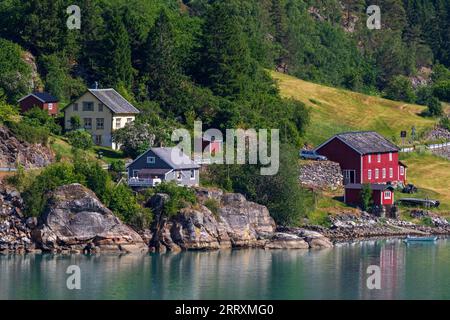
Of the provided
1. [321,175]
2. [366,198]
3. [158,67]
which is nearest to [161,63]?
[158,67]

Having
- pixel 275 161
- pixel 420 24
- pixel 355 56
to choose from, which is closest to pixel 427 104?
pixel 355 56

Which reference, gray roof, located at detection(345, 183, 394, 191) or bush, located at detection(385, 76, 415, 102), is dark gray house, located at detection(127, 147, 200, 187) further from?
bush, located at detection(385, 76, 415, 102)

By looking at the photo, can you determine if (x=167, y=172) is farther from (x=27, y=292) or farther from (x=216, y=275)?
(x=27, y=292)

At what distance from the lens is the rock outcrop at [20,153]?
99.3m

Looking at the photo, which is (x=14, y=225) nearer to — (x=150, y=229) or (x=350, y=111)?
(x=150, y=229)

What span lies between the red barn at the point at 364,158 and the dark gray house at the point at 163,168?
1504 cm

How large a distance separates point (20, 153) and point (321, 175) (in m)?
22.7

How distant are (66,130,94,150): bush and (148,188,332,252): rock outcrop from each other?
9165 millimetres

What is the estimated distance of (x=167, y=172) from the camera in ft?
328

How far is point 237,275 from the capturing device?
85.2 meters

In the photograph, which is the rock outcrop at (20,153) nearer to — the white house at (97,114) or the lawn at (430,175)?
the white house at (97,114)

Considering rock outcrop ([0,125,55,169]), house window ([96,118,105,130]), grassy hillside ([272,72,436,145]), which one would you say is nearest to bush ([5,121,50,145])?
rock outcrop ([0,125,55,169])

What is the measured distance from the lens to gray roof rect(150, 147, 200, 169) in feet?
330

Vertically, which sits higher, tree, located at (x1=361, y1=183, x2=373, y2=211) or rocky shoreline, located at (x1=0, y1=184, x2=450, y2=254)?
tree, located at (x1=361, y1=183, x2=373, y2=211)
